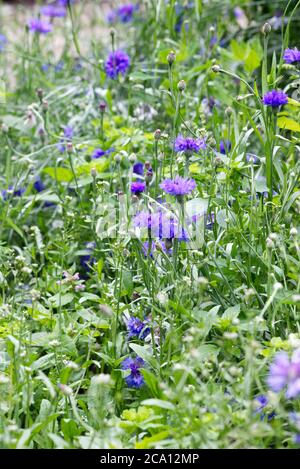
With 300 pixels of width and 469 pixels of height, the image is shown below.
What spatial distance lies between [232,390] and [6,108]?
6.57ft

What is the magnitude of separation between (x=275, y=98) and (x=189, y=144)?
208mm

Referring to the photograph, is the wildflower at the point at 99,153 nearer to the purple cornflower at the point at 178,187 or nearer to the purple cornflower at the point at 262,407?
the purple cornflower at the point at 178,187

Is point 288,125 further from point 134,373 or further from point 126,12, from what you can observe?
point 126,12

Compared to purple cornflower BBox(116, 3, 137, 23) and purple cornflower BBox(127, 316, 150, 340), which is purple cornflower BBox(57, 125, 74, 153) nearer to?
purple cornflower BBox(127, 316, 150, 340)

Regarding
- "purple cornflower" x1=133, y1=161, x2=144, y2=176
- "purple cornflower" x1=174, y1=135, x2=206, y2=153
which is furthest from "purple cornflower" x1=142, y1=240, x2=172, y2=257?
"purple cornflower" x1=133, y1=161, x2=144, y2=176

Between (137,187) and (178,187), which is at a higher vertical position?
(178,187)

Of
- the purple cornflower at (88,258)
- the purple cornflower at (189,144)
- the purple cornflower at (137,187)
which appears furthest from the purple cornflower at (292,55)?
the purple cornflower at (88,258)

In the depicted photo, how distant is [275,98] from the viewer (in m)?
1.88

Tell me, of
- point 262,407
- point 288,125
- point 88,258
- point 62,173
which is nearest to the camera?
point 262,407

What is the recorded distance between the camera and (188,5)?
11.3 ft

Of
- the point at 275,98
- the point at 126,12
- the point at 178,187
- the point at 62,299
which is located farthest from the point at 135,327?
the point at 126,12

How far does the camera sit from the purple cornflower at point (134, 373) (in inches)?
69.8

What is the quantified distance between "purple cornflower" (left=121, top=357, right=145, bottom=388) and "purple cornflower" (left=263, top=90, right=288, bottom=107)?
0.62m

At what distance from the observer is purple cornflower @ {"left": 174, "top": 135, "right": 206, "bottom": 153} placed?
6.26 ft
